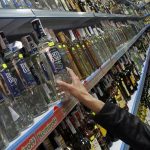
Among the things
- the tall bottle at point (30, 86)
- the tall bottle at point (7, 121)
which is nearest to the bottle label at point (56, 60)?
the tall bottle at point (30, 86)

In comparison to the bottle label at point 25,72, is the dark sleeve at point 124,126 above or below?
below

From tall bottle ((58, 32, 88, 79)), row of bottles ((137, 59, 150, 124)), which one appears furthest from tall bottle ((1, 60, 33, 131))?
row of bottles ((137, 59, 150, 124))

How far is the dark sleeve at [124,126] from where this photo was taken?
1.44 m

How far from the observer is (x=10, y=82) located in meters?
1.23

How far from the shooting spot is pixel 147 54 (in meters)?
5.94

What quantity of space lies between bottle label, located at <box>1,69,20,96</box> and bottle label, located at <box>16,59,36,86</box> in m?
0.09

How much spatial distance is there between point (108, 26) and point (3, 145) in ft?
9.59

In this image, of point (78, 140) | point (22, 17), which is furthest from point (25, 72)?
point (78, 140)

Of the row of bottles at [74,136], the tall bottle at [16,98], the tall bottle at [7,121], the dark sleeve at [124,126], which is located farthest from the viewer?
the row of bottles at [74,136]

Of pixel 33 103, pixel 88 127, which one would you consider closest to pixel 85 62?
pixel 88 127

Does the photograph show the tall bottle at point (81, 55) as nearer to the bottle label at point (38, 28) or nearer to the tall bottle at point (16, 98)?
the bottle label at point (38, 28)

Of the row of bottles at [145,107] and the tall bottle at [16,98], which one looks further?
the row of bottles at [145,107]

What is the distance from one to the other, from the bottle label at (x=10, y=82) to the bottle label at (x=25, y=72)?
0.09m

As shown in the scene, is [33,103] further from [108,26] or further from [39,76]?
[108,26]
